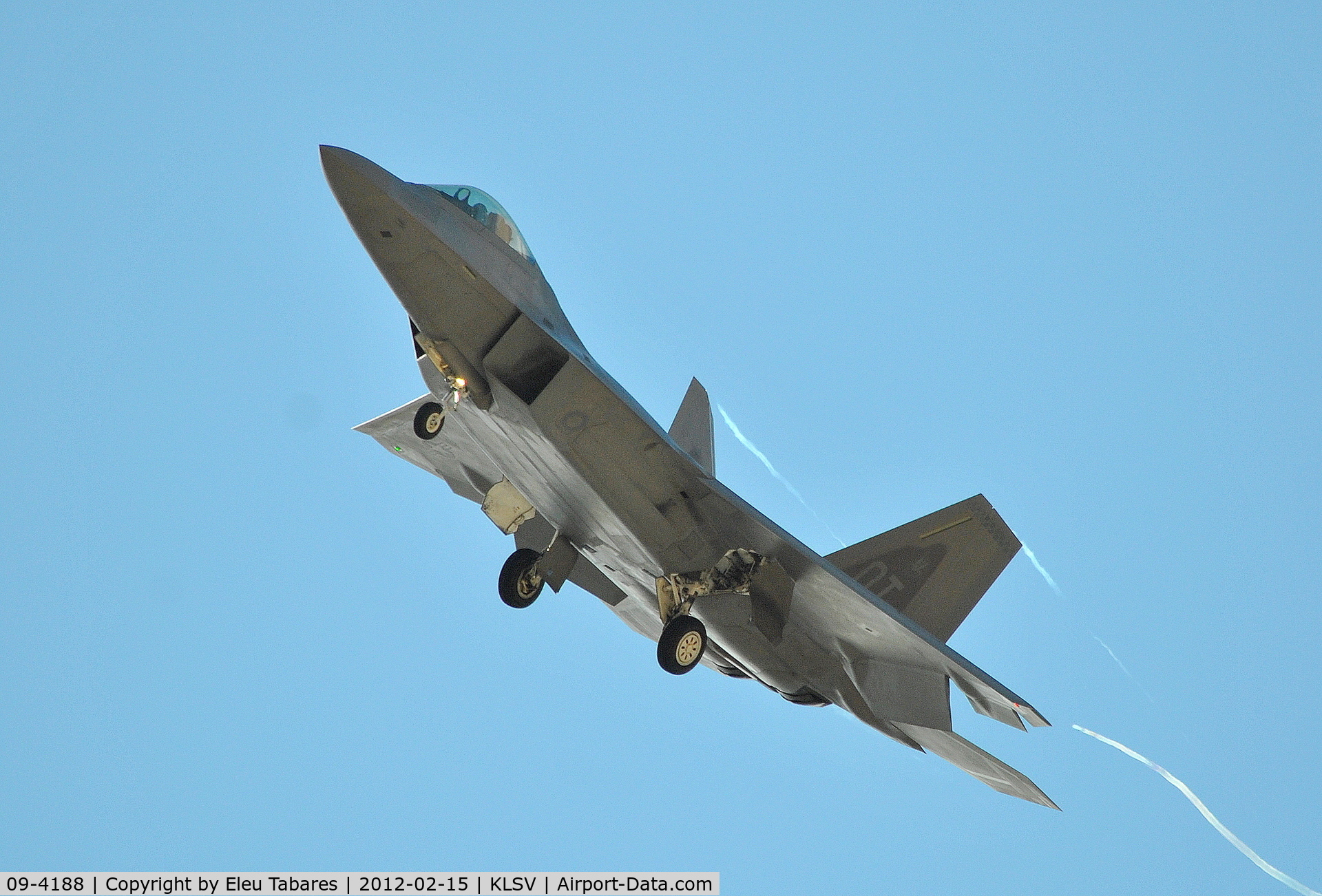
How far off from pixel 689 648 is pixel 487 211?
229 inches

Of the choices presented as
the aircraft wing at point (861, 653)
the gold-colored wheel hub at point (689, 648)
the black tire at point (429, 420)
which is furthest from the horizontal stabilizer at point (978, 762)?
the black tire at point (429, 420)

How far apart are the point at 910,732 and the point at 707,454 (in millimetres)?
5327

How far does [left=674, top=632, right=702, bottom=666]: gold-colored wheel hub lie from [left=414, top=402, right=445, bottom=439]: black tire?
3948mm

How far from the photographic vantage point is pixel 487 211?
49.1 feet

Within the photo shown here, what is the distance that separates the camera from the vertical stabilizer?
64.9 ft

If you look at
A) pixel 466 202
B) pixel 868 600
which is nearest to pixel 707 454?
pixel 868 600

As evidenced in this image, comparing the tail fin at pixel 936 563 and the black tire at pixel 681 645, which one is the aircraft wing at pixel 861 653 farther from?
the tail fin at pixel 936 563

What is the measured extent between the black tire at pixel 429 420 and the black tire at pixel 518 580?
8.65ft

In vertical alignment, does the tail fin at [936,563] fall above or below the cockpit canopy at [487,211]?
below

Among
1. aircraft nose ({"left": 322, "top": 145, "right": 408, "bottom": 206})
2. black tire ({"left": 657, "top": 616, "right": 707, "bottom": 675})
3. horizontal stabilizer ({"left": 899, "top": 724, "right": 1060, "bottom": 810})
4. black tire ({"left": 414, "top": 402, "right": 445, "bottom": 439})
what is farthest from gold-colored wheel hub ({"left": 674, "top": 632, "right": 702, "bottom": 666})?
aircraft nose ({"left": 322, "top": 145, "right": 408, "bottom": 206})

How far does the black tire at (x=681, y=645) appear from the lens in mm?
16078

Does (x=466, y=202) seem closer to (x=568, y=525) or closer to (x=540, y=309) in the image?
(x=540, y=309)

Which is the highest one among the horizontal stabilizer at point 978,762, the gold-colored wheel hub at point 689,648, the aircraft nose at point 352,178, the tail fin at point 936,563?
the aircraft nose at point 352,178

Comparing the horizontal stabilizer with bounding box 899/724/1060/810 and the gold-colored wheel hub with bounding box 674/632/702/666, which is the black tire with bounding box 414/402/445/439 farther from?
the horizontal stabilizer with bounding box 899/724/1060/810
